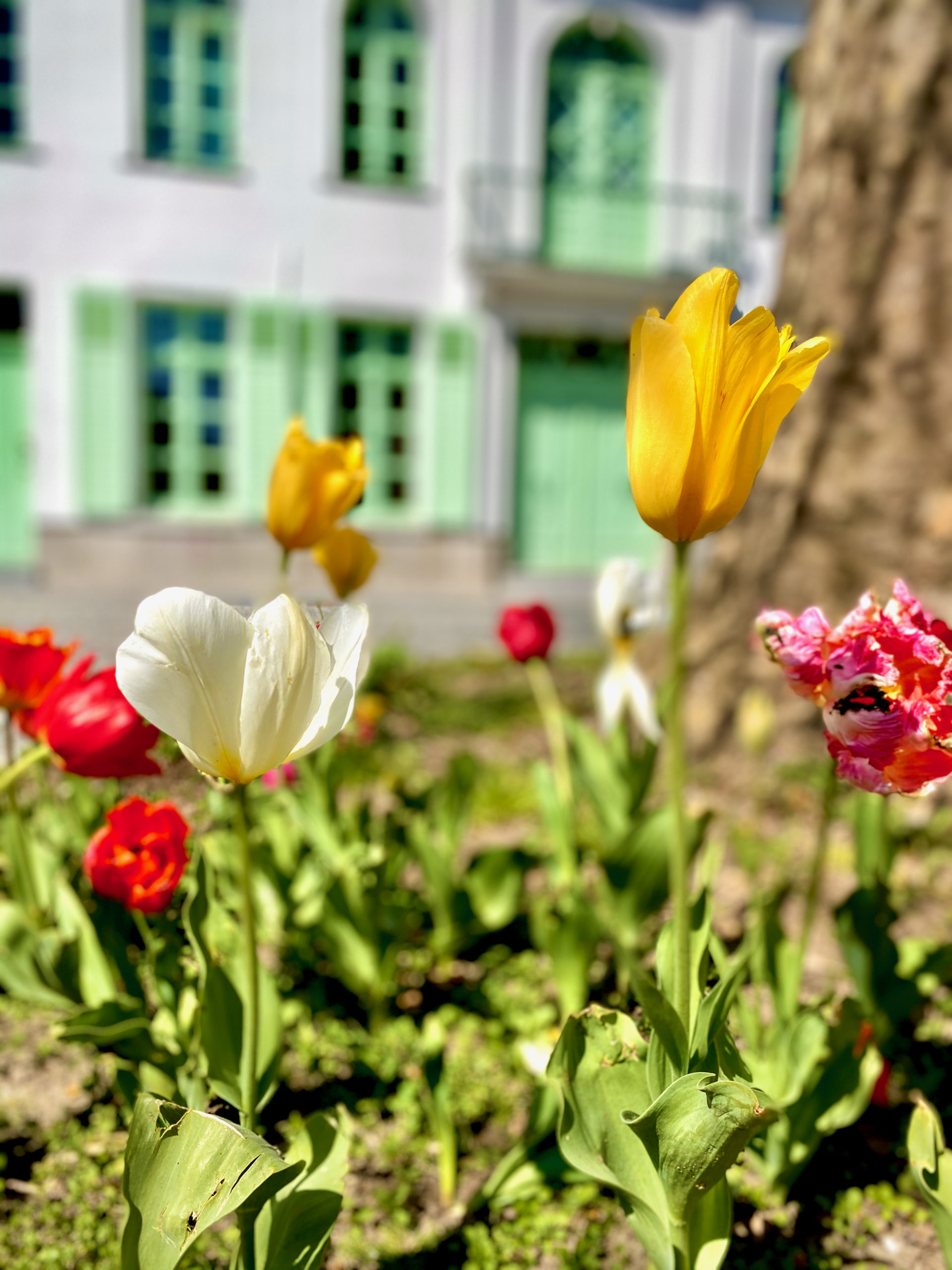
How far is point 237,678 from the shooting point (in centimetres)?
79

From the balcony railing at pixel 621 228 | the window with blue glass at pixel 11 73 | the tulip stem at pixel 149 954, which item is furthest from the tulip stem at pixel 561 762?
the window with blue glass at pixel 11 73

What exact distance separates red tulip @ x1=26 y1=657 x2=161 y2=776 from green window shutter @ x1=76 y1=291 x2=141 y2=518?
24.2ft

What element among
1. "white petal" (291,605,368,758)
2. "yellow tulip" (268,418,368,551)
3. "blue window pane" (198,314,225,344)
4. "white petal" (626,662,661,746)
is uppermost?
"blue window pane" (198,314,225,344)

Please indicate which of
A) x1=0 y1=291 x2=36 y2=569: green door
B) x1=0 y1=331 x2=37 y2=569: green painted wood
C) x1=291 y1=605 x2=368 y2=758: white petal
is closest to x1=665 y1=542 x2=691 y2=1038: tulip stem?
x1=291 y1=605 x2=368 y2=758: white petal

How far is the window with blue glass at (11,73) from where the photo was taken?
7395 millimetres

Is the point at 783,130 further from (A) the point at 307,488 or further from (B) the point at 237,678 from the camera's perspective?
(B) the point at 237,678

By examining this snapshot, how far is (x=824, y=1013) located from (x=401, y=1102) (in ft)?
2.08

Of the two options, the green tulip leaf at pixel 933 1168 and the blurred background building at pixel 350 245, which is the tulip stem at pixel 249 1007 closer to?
the green tulip leaf at pixel 933 1168

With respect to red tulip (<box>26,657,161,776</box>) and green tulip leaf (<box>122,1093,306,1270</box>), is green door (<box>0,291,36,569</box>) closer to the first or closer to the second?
red tulip (<box>26,657,161,776</box>)

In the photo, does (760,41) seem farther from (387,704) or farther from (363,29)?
(387,704)

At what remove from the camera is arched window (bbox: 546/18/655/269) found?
8445 mm

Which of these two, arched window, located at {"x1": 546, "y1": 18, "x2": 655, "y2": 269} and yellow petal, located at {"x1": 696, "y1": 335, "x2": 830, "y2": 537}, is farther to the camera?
arched window, located at {"x1": 546, "y1": 18, "x2": 655, "y2": 269}

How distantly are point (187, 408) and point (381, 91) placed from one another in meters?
3.12

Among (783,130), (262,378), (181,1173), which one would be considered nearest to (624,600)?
(181,1173)
